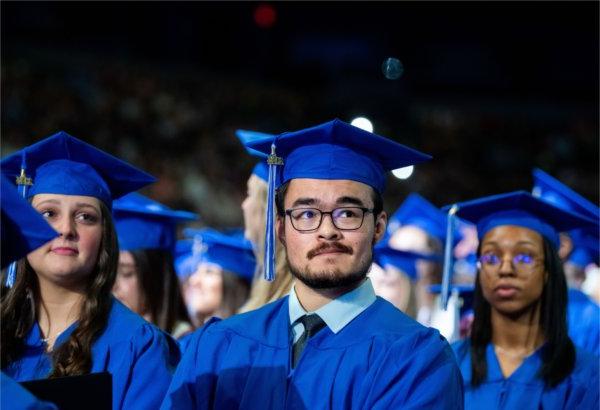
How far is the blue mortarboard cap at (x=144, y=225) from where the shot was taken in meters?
4.18

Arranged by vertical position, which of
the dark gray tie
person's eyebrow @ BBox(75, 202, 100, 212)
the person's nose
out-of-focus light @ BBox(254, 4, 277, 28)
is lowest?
the dark gray tie

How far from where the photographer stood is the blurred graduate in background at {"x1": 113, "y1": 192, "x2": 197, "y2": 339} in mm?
4078

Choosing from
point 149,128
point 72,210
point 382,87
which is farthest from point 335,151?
point 382,87

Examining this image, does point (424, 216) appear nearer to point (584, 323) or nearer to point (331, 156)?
point (584, 323)

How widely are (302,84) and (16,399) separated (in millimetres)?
13141

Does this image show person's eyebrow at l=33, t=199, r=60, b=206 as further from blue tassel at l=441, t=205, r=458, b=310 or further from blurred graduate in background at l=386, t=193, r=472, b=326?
blurred graduate in background at l=386, t=193, r=472, b=326

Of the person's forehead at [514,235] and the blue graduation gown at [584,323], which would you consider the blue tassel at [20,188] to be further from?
the blue graduation gown at [584,323]

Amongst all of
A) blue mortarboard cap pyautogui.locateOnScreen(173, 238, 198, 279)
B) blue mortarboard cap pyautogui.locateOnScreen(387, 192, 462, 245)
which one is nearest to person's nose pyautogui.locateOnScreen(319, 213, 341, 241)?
blue mortarboard cap pyautogui.locateOnScreen(173, 238, 198, 279)

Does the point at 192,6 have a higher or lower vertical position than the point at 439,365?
higher

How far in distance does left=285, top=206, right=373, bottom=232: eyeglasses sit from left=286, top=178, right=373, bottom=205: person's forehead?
0.04m

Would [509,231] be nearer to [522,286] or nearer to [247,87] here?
[522,286]

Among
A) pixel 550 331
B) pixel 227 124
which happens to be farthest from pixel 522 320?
pixel 227 124

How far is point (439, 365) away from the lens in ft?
8.61

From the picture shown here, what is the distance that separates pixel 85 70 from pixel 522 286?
8967mm
